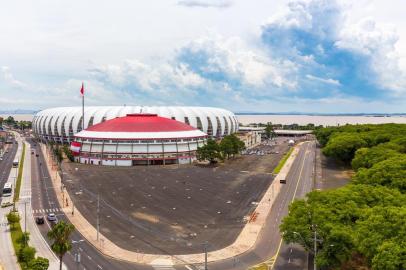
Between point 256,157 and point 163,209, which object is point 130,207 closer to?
point 163,209

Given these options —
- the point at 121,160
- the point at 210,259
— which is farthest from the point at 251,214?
the point at 121,160

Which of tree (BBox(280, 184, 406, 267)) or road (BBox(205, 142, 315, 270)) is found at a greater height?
tree (BBox(280, 184, 406, 267))

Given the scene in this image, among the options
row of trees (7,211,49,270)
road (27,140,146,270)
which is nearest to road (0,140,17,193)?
road (27,140,146,270)

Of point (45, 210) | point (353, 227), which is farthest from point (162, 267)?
point (45, 210)

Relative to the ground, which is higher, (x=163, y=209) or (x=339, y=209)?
(x=339, y=209)

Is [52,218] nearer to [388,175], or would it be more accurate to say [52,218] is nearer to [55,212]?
[55,212]

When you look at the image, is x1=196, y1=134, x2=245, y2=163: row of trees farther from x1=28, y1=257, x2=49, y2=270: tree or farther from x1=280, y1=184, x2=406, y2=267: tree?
x1=28, y1=257, x2=49, y2=270: tree
